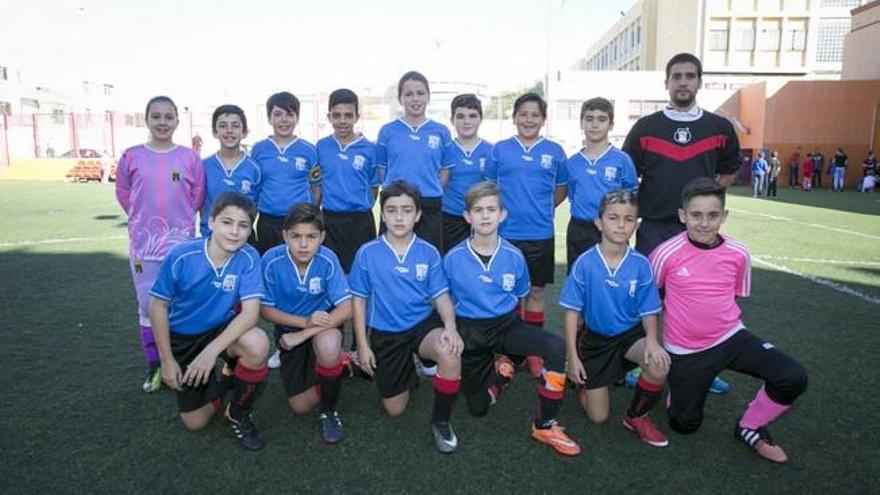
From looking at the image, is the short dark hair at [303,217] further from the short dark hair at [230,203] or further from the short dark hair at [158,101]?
the short dark hair at [158,101]

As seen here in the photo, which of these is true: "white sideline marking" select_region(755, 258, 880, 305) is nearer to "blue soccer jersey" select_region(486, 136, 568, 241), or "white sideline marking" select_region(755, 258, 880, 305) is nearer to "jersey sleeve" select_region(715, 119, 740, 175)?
"jersey sleeve" select_region(715, 119, 740, 175)

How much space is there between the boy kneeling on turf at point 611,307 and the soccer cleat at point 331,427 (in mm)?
1318

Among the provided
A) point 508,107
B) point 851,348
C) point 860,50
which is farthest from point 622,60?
point 851,348

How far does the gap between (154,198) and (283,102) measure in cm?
115

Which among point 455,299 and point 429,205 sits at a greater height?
point 429,205

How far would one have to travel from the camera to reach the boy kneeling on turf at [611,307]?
3.36 meters

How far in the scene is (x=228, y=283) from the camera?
330cm

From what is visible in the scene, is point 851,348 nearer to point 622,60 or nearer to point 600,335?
point 600,335

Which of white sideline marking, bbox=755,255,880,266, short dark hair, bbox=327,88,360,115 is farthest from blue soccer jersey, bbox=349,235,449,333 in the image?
white sideline marking, bbox=755,255,880,266

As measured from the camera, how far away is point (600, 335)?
11.5ft

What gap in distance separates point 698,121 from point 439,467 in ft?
9.12

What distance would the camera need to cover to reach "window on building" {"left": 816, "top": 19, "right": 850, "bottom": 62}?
38281 millimetres

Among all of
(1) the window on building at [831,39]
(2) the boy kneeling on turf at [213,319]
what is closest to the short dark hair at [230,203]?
(2) the boy kneeling on turf at [213,319]

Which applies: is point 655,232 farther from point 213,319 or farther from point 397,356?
point 213,319
